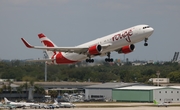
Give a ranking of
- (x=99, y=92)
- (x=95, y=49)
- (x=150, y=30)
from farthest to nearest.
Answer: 1. (x=99, y=92)
2. (x=95, y=49)
3. (x=150, y=30)

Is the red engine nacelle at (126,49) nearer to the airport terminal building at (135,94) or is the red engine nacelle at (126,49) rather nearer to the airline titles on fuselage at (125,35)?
the airline titles on fuselage at (125,35)

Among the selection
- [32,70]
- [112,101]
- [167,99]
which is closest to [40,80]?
[32,70]

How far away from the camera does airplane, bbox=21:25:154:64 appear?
8525cm

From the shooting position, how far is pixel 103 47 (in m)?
87.9

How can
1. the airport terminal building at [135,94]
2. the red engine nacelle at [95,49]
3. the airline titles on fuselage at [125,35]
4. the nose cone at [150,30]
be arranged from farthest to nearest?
the airport terminal building at [135,94] < the red engine nacelle at [95,49] < the nose cone at [150,30] < the airline titles on fuselage at [125,35]

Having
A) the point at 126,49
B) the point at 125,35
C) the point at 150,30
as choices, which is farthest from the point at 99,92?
the point at 125,35

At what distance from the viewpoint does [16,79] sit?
132125 mm

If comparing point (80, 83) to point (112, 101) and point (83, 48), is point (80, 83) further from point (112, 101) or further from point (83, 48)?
point (83, 48)

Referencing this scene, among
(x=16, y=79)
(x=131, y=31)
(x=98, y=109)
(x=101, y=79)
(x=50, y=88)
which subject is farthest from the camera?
(x=101, y=79)

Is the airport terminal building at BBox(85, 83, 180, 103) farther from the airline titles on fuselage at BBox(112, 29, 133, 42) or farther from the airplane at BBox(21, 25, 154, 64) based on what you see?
the airline titles on fuselage at BBox(112, 29, 133, 42)

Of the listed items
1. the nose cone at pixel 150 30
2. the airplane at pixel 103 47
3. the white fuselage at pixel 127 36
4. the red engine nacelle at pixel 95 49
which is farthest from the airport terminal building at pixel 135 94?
the nose cone at pixel 150 30

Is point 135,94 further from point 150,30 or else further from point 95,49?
point 150,30

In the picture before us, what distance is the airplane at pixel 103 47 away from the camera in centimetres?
8525

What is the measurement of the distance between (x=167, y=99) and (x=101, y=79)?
110 ft
